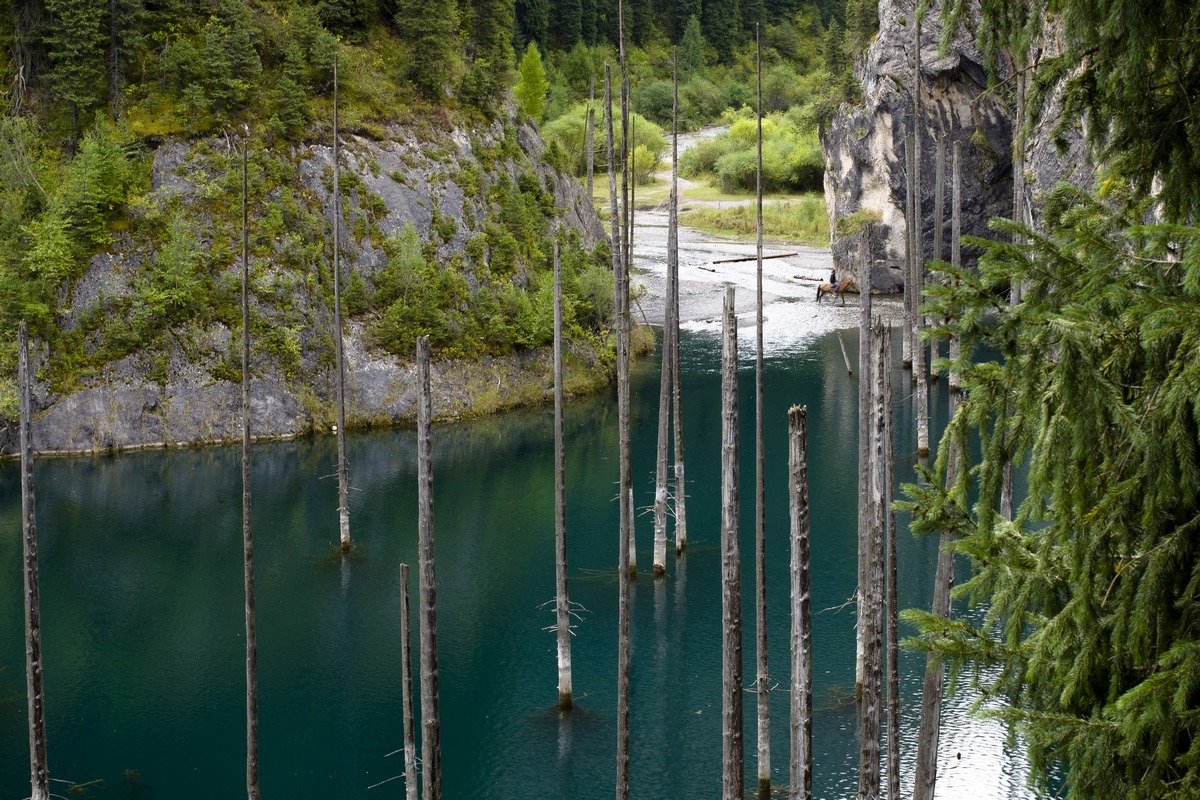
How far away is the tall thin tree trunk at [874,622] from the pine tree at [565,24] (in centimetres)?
11181

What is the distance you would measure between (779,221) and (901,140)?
32759 millimetres

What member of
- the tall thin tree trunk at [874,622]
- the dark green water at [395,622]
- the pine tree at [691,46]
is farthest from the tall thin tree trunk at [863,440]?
the pine tree at [691,46]

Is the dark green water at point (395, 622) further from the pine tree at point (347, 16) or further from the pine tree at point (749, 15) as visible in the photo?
the pine tree at point (749, 15)

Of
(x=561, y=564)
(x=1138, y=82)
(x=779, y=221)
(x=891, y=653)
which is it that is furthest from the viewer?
(x=779, y=221)

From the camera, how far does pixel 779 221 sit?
111 metres

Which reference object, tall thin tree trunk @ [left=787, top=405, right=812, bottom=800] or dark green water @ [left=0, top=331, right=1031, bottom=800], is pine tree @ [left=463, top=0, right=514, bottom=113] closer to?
dark green water @ [left=0, top=331, right=1031, bottom=800]

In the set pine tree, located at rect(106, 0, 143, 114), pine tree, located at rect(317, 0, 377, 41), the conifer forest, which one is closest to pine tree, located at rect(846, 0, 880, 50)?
the conifer forest

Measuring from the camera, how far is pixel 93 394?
53.6 meters

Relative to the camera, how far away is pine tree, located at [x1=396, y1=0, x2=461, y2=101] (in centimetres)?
6550

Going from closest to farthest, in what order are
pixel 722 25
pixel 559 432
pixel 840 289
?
1. pixel 559 432
2. pixel 840 289
3. pixel 722 25

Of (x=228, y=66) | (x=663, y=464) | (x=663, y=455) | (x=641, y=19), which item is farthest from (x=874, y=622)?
(x=641, y=19)

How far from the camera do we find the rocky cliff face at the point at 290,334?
54062 mm

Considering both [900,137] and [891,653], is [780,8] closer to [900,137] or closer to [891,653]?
[900,137]

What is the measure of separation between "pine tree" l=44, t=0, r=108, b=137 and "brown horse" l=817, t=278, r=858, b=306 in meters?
45.9
